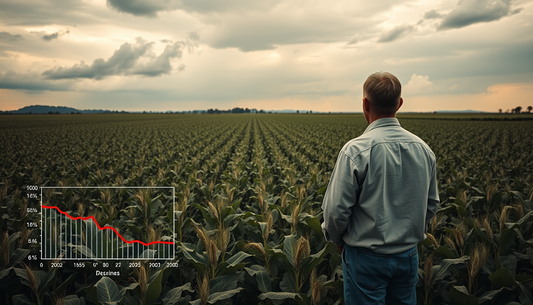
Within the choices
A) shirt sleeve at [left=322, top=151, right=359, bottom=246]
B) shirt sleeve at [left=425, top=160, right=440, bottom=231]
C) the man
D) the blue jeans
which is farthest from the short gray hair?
the blue jeans

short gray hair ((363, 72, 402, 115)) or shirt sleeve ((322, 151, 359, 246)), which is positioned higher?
short gray hair ((363, 72, 402, 115))

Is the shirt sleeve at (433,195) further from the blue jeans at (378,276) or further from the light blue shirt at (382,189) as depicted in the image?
the blue jeans at (378,276)

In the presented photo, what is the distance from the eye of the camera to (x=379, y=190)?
195 cm

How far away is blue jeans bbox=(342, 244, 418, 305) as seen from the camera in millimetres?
2037

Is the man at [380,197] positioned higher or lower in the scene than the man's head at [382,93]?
lower

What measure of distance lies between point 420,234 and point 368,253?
44 centimetres

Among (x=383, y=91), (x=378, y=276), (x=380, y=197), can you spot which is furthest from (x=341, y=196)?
(x=383, y=91)

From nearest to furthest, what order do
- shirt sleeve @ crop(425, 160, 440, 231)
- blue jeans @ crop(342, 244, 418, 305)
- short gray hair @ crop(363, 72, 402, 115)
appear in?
1. short gray hair @ crop(363, 72, 402, 115)
2. blue jeans @ crop(342, 244, 418, 305)
3. shirt sleeve @ crop(425, 160, 440, 231)

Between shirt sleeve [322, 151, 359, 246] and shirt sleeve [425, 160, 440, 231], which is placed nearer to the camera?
shirt sleeve [322, 151, 359, 246]

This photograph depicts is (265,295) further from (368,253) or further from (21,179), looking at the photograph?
(21,179)

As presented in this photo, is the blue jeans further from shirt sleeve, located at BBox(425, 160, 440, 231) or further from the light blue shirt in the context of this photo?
Answer: shirt sleeve, located at BBox(425, 160, 440, 231)

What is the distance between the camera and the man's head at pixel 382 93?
6.25 feet

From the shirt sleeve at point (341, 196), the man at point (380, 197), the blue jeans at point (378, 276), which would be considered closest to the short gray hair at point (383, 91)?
the man at point (380, 197)

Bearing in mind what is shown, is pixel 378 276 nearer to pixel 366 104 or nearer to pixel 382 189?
pixel 382 189
